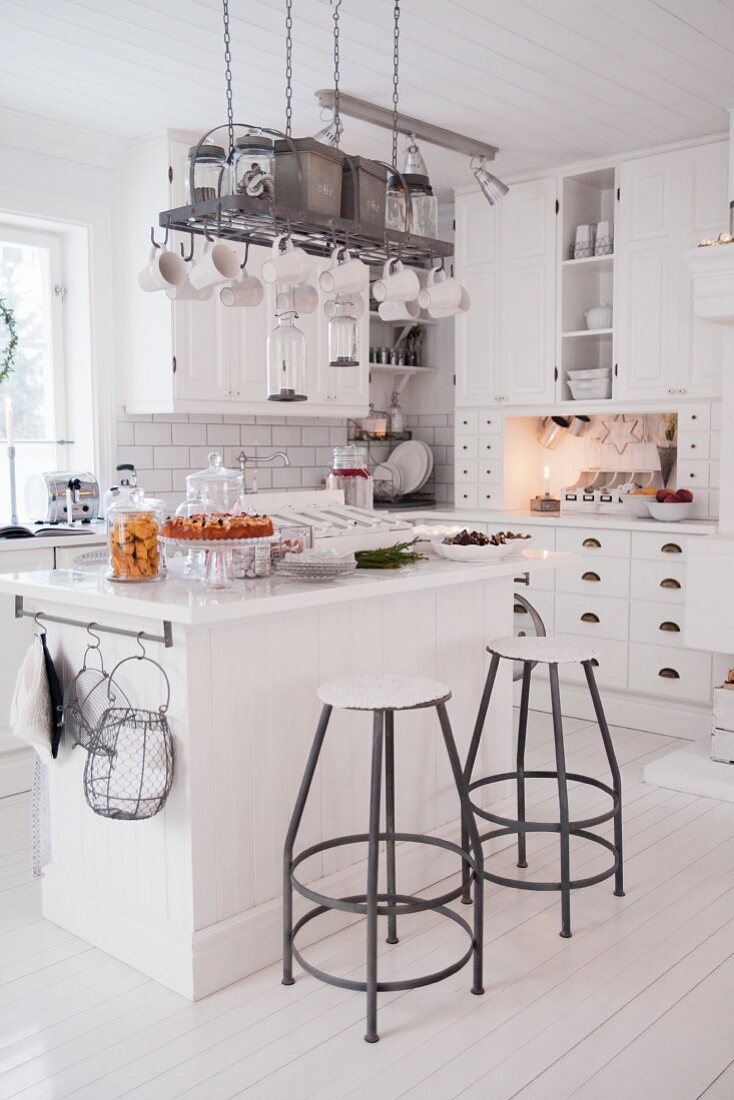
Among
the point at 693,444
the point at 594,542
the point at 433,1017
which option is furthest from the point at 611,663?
the point at 433,1017

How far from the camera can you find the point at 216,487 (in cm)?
333

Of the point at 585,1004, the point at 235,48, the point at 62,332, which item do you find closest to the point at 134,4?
the point at 235,48

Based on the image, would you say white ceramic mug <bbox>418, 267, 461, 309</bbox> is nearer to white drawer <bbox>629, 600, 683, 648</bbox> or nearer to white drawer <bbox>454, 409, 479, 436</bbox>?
white drawer <bbox>629, 600, 683, 648</bbox>

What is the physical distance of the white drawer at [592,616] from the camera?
4973 mm

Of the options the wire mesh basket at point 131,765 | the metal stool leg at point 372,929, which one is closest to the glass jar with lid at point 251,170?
the wire mesh basket at point 131,765

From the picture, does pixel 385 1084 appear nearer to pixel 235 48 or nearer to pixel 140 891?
pixel 140 891

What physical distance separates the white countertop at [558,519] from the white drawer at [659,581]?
0.17m

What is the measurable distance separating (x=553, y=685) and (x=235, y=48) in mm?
2579

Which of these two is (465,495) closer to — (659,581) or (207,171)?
(659,581)

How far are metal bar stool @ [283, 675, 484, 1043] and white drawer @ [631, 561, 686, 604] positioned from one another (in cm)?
237

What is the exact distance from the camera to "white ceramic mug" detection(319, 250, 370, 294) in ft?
9.29

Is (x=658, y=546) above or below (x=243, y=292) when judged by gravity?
below

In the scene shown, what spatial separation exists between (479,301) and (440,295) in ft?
8.58

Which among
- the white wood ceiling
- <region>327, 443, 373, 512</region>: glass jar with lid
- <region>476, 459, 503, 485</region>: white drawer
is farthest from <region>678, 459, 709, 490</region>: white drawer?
<region>327, 443, 373, 512</region>: glass jar with lid
